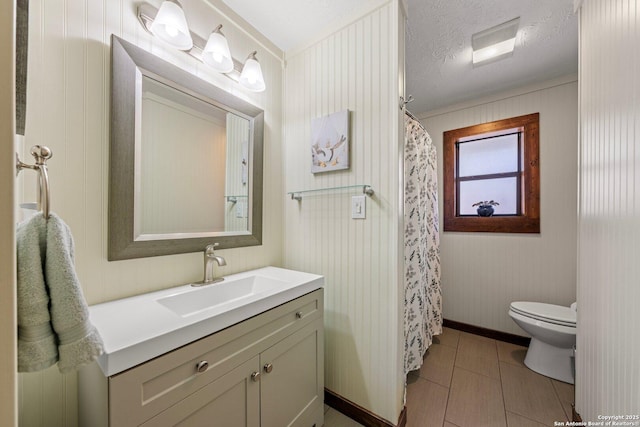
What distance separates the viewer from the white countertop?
2.05 feet

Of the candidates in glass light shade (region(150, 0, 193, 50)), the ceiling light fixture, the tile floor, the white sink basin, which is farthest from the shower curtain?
glass light shade (region(150, 0, 193, 50))

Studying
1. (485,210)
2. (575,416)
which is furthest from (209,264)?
(485,210)

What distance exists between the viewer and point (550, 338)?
173 centimetres

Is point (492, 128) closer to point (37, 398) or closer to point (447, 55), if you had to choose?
point (447, 55)

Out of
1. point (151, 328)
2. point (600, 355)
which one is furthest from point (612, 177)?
point (151, 328)

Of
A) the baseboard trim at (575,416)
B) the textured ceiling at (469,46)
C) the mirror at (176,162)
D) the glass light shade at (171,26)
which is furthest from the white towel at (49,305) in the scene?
the baseboard trim at (575,416)

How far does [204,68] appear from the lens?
1276mm

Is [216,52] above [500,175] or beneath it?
above

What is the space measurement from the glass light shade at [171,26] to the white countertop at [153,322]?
1.16 m

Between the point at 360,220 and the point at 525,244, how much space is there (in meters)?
1.83

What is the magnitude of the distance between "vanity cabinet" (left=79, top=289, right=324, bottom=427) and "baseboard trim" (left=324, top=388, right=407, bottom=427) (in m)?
0.17

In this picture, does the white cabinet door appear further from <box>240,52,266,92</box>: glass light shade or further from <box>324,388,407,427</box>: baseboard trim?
<box>240,52,266,92</box>: glass light shade

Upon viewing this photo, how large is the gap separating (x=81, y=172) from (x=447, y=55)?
7.50 ft

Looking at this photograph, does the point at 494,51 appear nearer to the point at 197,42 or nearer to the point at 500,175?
the point at 500,175
